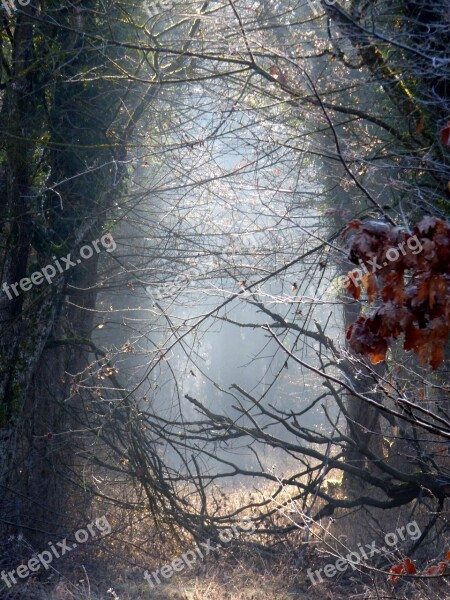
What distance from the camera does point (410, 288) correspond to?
3.36m

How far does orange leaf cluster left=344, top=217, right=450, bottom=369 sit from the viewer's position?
3090mm

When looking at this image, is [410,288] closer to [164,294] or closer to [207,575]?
[164,294]

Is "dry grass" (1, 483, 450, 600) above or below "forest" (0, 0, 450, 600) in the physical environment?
below

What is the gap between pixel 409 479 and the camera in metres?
9.34

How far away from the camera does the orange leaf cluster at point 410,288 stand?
3.09 meters

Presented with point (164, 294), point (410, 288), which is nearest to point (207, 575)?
point (164, 294)

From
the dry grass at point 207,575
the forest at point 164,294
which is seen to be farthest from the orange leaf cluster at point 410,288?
the dry grass at point 207,575

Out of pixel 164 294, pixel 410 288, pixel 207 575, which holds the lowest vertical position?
pixel 207 575

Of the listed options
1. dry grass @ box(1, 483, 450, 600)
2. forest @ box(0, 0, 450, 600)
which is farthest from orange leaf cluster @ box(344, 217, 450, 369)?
dry grass @ box(1, 483, 450, 600)

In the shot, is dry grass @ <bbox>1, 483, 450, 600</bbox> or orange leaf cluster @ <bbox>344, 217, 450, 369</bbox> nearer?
orange leaf cluster @ <bbox>344, 217, 450, 369</bbox>

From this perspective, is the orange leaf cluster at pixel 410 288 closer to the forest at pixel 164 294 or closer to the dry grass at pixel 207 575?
the forest at pixel 164 294

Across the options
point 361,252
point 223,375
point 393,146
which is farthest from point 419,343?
point 223,375

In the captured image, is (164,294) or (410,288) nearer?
(410,288)

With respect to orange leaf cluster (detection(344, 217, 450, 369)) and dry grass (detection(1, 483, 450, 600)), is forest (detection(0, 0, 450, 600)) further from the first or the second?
orange leaf cluster (detection(344, 217, 450, 369))
